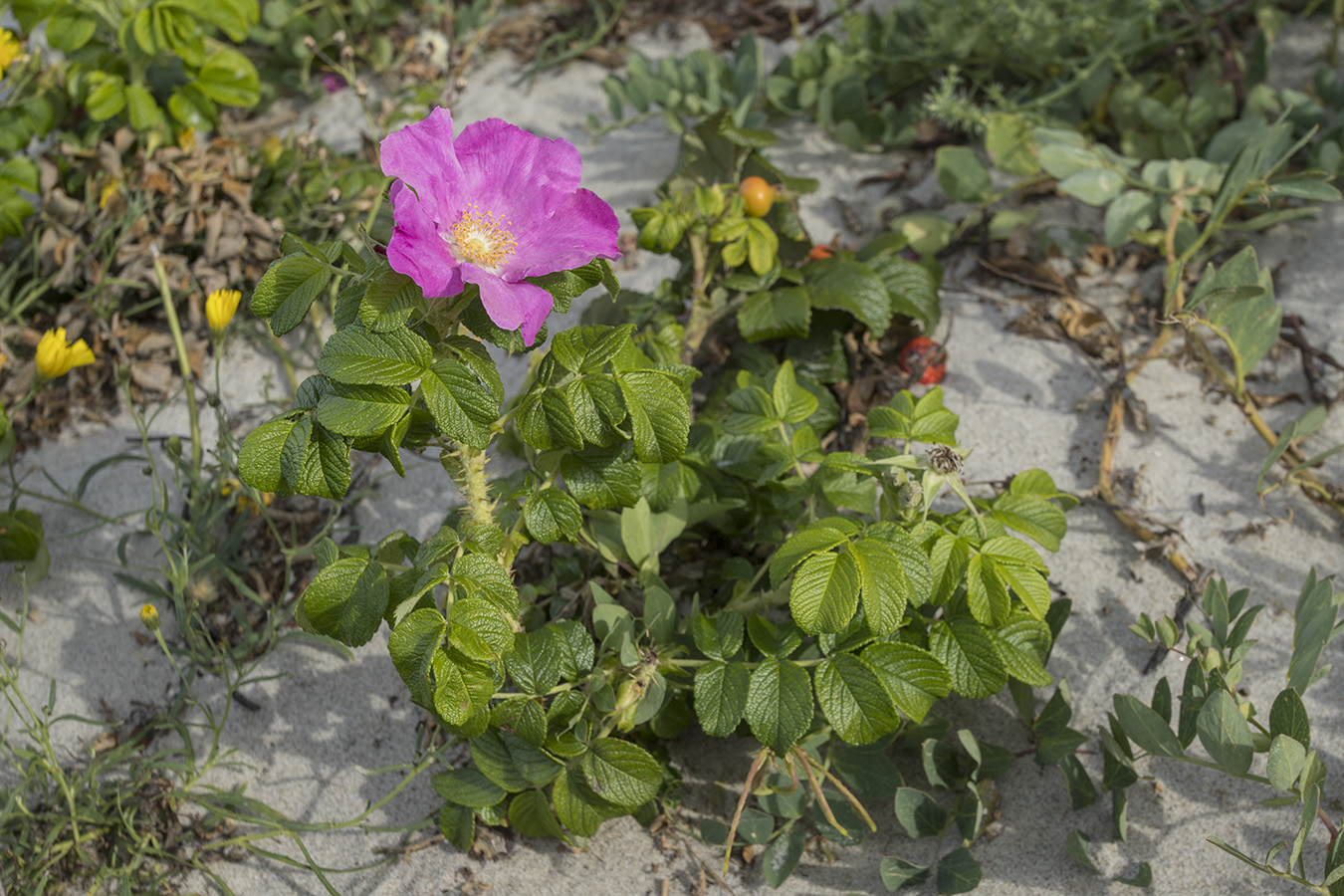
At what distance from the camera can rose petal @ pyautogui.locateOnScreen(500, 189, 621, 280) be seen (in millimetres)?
1366

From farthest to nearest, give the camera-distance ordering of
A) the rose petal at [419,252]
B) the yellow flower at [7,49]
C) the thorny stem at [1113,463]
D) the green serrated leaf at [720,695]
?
1. the yellow flower at [7,49]
2. the thorny stem at [1113,463]
3. the green serrated leaf at [720,695]
4. the rose petal at [419,252]

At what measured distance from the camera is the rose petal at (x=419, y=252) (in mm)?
1221

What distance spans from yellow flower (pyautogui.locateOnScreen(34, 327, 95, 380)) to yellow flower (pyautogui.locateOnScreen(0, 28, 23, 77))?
0.82 m

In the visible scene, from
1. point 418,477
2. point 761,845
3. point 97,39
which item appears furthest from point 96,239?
point 761,845

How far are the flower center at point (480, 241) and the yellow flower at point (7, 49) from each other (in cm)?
187

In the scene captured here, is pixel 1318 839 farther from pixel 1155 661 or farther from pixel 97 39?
pixel 97 39

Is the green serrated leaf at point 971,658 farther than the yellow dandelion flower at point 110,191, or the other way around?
the yellow dandelion flower at point 110,191

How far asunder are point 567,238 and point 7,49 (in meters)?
1.99

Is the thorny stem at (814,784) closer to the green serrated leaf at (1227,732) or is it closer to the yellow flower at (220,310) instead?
the green serrated leaf at (1227,732)

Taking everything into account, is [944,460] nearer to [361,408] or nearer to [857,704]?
[857,704]

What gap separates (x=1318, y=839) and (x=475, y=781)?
1377 mm

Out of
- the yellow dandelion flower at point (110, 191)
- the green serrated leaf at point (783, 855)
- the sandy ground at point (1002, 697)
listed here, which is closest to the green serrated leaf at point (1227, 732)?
the sandy ground at point (1002, 697)

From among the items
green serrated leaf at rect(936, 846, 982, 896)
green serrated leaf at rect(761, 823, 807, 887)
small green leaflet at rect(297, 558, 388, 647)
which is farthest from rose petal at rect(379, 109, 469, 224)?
green serrated leaf at rect(936, 846, 982, 896)

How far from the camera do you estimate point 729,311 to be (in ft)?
7.35
